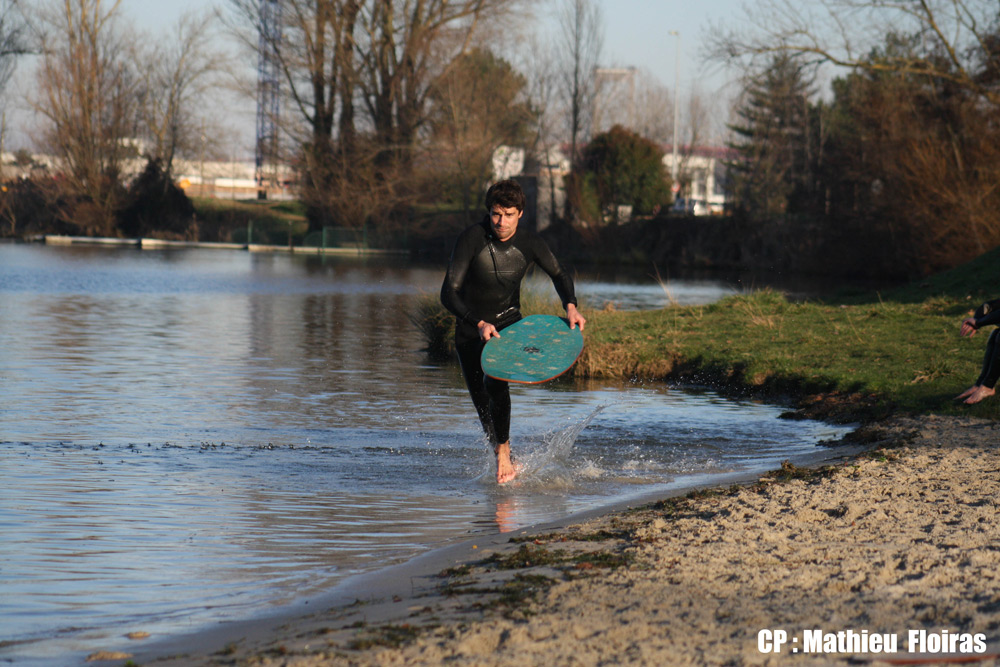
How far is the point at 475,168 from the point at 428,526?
47214 millimetres

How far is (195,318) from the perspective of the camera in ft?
69.6

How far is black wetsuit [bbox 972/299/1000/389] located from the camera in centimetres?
917

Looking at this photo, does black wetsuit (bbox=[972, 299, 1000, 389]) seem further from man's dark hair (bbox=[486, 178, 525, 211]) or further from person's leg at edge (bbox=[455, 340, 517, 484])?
man's dark hair (bbox=[486, 178, 525, 211])

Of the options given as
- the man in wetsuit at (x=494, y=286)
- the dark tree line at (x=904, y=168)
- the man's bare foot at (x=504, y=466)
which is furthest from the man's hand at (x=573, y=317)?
the dark tree line at (x=904, y=168)

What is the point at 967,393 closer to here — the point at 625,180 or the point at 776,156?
the point at 625,180

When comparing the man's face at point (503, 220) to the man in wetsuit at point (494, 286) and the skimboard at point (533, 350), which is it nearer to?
the man in wetsuit at point (494, 286)

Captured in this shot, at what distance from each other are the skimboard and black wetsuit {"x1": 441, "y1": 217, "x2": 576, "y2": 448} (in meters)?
0.15

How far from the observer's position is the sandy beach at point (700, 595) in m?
3.74

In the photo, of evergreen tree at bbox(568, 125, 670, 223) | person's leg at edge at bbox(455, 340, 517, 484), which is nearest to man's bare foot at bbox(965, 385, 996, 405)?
person's leg at edge at bbox(455, 340, 517, 484)

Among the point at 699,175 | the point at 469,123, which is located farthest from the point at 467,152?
the point at 699,175

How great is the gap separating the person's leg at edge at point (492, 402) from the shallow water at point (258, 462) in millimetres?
177

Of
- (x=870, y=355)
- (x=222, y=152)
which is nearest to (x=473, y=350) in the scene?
(x=870, y=355)

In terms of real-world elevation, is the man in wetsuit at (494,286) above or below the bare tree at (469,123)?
below

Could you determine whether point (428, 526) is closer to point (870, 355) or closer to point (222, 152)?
point (870, 355)
